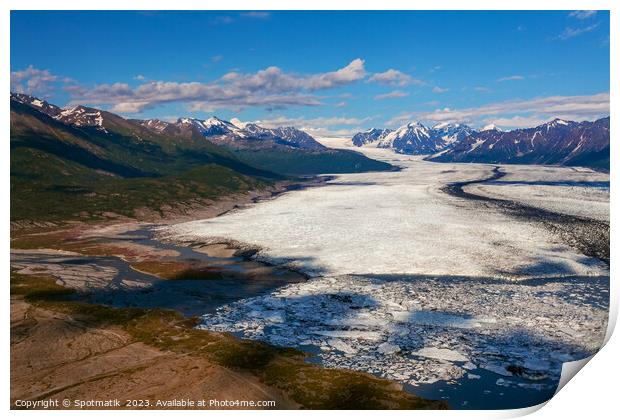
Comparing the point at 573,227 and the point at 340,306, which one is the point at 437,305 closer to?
the point at 340,306

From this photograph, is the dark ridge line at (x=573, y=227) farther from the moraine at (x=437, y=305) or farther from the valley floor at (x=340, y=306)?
the moraine at (x=437, y=305)

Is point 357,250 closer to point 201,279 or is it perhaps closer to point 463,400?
point 201,279

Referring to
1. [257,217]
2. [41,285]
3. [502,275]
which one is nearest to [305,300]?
[502,275]

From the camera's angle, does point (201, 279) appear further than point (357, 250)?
No

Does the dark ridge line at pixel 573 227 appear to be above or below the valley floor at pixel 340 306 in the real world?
above

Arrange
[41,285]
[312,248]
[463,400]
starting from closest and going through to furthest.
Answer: [463,400] < [41,285] < [312,248]

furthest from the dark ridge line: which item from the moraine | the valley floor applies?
the moraine

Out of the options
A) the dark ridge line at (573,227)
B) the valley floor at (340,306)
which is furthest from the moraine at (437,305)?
the dark ridge line at (573,227)

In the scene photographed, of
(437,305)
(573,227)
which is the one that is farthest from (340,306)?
(573,227)

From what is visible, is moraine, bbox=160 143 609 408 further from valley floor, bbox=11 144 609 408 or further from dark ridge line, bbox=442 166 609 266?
dark ridge line, bbox=442 166 609 266

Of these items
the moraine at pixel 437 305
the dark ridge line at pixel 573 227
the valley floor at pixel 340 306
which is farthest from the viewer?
the dark ridge line at pixel 573 227

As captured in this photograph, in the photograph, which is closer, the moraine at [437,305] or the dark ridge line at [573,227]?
the moraine at [437,305]
